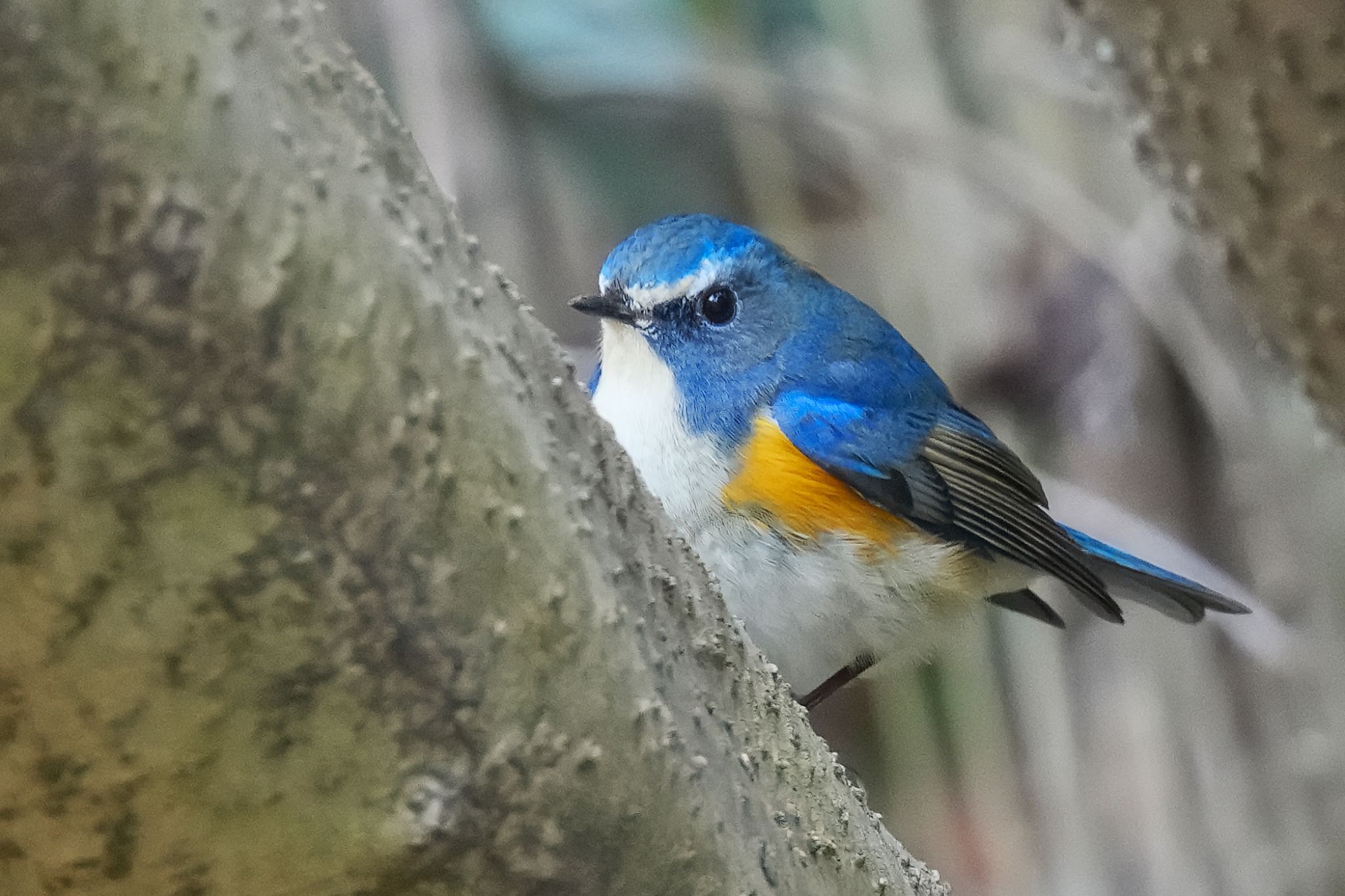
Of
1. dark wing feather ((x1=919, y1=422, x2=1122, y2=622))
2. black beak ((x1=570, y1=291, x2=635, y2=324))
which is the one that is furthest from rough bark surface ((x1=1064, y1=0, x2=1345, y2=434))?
black beak ((x1=570, y1=291, x2=635, y2=324))

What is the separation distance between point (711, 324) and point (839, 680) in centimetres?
50

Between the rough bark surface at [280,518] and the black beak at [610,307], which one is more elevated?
the black beak at [610,307]

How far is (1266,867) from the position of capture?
2699mm

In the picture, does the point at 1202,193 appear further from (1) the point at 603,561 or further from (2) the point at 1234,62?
(1) the point at 603,561

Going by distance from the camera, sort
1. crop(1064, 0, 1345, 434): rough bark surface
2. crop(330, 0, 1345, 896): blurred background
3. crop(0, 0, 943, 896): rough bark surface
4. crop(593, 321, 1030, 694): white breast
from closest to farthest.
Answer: crop(0, 0, 943, 896): rough bark surface < crop(1064, 0, 1345, 434): rough bark surface < crop(593, 321, 1030, 694): white breast < crop(330, 0, 1345, 896): blurred background

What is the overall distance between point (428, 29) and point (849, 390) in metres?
1.67

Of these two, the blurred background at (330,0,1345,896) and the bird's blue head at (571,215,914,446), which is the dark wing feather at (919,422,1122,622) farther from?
the blurred background at (330,0,1345,896)

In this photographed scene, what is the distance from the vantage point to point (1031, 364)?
9.42 ft

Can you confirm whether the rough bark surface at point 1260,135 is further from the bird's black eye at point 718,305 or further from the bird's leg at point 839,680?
the bird's leg at point 839,680

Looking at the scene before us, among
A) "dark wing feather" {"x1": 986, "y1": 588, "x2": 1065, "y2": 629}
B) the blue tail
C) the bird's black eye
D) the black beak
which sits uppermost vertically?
the bird's black eye

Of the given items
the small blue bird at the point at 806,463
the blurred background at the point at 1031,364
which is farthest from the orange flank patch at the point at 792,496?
the blurred background at the point at 1031,364

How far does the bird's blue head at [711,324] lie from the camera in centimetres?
169

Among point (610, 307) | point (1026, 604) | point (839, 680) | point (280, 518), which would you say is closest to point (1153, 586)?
point (1026, 604)

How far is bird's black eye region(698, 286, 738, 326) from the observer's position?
1.74m
